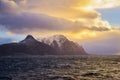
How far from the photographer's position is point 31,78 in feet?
206

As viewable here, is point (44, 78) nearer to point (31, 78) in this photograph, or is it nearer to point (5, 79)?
point (31, 78)

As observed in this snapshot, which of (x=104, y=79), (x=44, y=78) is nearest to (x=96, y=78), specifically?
(x=104, y=79)

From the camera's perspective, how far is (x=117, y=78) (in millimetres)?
62188

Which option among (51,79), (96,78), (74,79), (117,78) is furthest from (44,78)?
(117,78)

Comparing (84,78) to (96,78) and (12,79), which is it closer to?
(96,78)

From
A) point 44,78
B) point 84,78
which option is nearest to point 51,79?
point 44,78

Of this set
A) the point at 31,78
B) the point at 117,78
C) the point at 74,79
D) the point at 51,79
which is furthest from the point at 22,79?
the point at 117,78

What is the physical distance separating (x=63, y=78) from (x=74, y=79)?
2609 mm

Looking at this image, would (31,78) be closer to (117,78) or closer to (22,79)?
(22,79)

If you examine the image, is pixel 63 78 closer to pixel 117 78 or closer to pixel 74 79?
pixel 74 79

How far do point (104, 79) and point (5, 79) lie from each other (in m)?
20.1

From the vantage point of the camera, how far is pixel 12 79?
62719 millimetres

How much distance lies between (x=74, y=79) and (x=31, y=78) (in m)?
8.82

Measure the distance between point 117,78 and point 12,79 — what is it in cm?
2108
